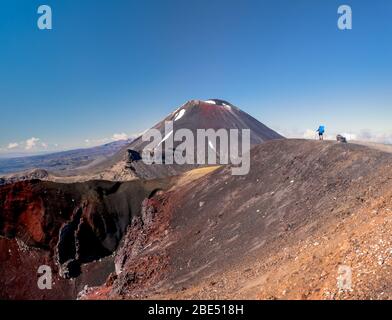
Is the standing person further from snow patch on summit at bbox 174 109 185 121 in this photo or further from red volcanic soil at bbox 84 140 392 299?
snow patch on summit at bbox 174 109 185 121

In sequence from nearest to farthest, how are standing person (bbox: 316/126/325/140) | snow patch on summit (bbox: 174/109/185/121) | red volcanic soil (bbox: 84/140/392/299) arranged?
red volcanic soil (bbox: 84/140/392/299) → standing person (bbox: 316/126/325/140) → snow patch on summit (bbox: 174/109/185/121)

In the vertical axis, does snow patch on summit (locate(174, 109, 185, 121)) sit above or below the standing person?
above

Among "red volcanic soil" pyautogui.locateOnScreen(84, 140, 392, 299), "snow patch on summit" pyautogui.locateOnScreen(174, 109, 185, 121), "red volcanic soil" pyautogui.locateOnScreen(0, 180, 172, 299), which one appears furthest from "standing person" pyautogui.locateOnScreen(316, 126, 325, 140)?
"snow patch on summit" pyautogui.locateOnScreen(174, 109, 185, 121)

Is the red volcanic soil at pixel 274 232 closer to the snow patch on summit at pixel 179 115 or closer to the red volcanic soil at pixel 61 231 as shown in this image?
the red volcanic soil at pixel 61 231

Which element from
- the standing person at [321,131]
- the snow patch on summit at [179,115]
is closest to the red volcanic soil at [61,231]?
the standing person at [321,131]

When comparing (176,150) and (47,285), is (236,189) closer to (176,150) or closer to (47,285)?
(47,285)

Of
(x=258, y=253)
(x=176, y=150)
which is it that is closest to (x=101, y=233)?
(x=258, y=253)

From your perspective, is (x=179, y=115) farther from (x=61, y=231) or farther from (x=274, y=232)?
(x=274, y=232)

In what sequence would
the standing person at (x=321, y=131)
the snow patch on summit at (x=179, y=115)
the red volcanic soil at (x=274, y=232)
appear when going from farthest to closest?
1. the snow patch on summit at (x=179, y=115)
2. the standing person at (x=321, y=131)
3. the red volcanic soil at (x=274, y=232)
